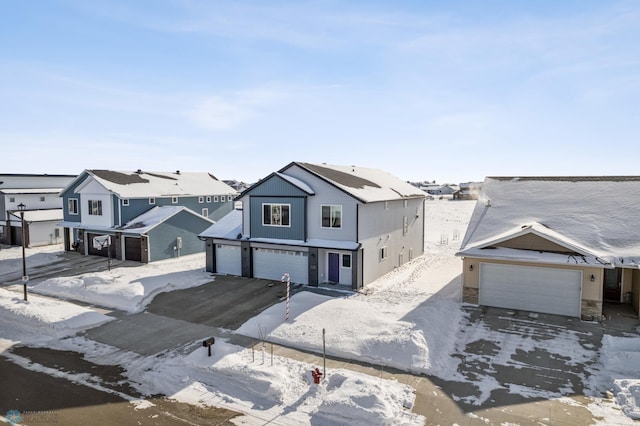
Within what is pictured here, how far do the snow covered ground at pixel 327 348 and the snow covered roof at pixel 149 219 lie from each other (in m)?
7.97

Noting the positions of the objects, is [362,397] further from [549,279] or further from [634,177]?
[634,177]

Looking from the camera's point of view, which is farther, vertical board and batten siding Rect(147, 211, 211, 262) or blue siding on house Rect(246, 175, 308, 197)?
vertical board and batten siding Rect(147, 211, 211, 262)

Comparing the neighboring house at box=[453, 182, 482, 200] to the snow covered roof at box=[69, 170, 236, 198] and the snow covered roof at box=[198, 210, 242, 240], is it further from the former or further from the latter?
the snow covered roof at box=[198, 210, 242, 240]

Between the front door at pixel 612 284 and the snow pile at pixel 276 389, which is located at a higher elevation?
the front door at pixel 612 284

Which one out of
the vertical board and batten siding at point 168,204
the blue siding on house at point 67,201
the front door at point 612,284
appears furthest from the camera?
the blue siding on house at point 67,201

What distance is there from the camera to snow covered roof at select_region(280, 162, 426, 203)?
25797mm

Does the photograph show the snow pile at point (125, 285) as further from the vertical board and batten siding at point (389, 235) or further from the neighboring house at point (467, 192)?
the neighboring house at point (467, 192)

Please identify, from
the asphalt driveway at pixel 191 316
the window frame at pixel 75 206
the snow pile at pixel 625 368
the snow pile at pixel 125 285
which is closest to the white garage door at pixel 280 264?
the asphalt driveway at pixel 191 316

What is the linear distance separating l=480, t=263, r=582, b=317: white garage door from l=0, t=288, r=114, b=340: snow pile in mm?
18787

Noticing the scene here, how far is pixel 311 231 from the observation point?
26016mm

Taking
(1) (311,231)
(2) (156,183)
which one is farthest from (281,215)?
(2) (156,183)

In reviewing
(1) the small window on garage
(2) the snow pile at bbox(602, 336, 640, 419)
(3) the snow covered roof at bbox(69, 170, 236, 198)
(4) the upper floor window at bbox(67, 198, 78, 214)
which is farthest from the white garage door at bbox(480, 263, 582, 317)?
(4) the upper floor window at bbox(67, 198, 78, 214)

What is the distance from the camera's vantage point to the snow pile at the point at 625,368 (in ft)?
38.8

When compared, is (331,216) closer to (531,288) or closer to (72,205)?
(531,288)
